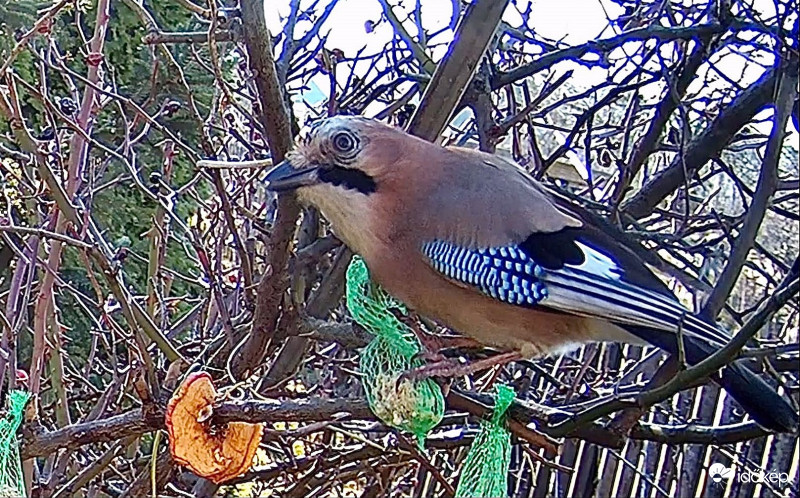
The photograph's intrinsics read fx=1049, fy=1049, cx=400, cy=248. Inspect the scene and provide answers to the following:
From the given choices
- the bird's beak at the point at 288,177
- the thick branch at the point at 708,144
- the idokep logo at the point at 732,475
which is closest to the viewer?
the bird's beak at the point at 288,177

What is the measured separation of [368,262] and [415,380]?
0.28 metres

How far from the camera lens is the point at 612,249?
1.72 meters

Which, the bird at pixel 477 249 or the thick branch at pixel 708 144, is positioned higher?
the thick branch at pixel 708 144

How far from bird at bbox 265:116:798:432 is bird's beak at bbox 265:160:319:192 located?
0.12 ft

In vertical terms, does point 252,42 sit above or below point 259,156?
below

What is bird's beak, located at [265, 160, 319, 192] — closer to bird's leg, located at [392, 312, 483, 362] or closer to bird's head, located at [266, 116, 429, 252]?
bird's head, located at [266, 116, 429, 252]

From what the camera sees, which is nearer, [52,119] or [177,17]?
[52,119]

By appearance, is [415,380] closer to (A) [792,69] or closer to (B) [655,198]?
(A) [792,69]

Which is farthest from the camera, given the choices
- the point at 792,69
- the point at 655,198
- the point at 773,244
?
the point at 773,244

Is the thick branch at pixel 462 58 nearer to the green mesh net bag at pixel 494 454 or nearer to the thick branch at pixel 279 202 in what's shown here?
Result: the thick branch at pixel 279 202

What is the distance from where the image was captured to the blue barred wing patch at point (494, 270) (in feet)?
5.33

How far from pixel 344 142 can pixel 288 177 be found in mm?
149

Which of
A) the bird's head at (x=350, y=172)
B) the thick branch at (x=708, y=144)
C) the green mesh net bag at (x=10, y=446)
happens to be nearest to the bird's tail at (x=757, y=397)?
the bird's head at (x=350, y=172)

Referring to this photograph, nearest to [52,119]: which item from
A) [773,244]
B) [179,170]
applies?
[179,170]
